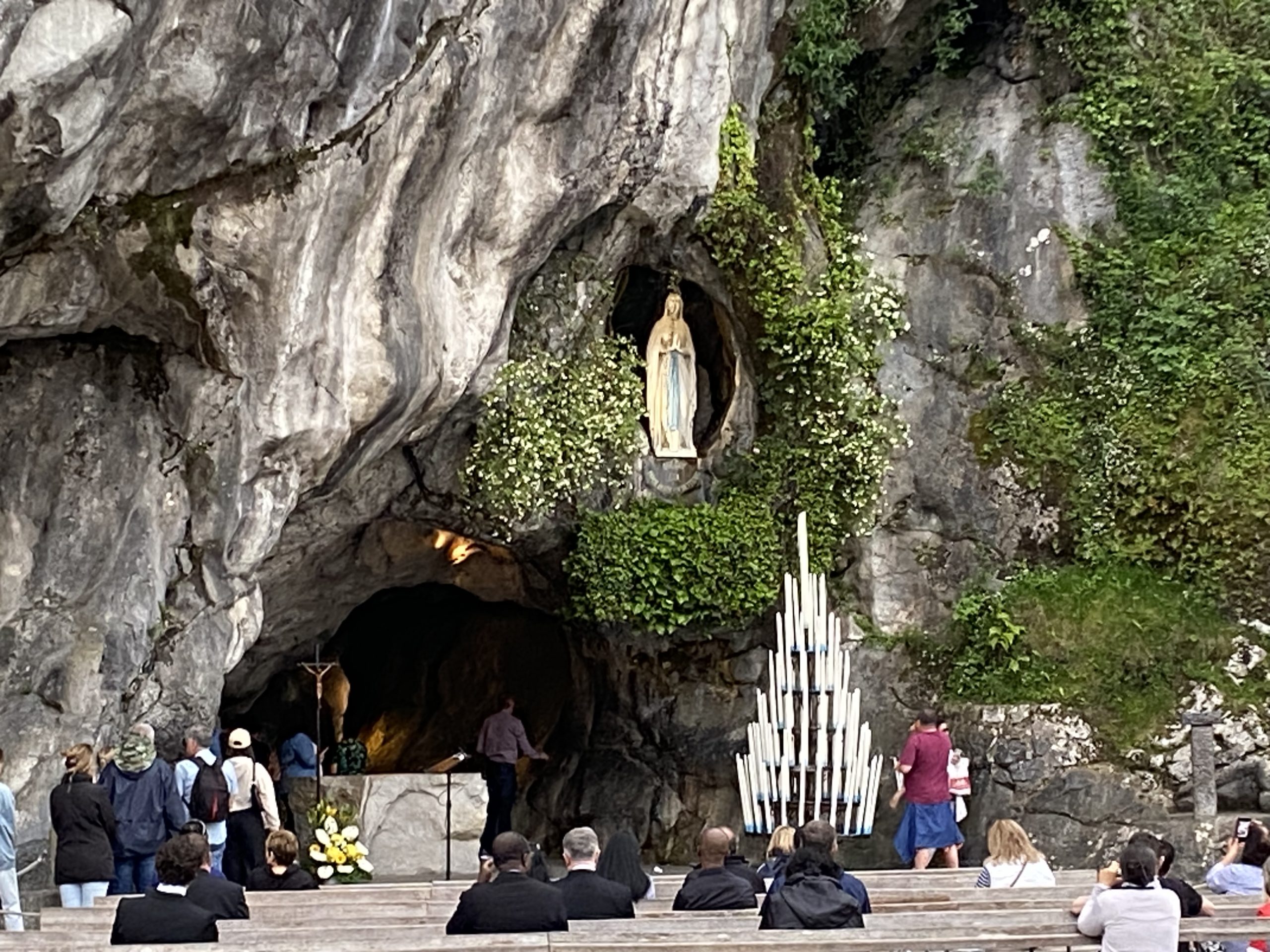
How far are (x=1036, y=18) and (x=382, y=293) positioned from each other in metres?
8.02

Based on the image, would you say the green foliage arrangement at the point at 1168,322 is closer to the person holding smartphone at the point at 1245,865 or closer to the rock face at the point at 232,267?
the rock face at the point at 232,267

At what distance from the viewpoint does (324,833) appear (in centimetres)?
1254

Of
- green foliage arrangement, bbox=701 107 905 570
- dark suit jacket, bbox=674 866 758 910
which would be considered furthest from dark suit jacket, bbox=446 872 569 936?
green foliage arrangement, bbox=701 107 905 570

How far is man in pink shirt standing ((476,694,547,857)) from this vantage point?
14508 mm

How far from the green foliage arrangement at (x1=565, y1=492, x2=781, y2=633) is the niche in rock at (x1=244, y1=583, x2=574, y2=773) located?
3.87m

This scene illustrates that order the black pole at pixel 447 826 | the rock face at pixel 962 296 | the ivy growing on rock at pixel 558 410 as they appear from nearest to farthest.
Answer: the black pole at pixel 447 826 < the ivy growing on rock at pixel 558 410 < the rock face at pixel 962 296

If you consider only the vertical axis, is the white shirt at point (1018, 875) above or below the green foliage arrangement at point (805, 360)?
below

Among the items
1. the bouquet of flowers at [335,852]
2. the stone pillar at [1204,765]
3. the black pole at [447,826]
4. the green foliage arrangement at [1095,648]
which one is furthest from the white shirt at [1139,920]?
the green foliage arrangement at [1095,648]

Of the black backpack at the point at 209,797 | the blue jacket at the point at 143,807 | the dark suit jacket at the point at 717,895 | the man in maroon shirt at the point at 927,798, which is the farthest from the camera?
the man in maroon shirt at the point at 927,798

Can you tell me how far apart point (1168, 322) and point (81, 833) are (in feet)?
34.1

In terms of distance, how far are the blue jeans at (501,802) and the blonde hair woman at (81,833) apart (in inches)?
211

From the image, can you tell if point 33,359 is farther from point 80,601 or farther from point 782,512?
point 782,512

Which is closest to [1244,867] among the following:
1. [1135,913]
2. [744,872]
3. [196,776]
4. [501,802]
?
[1135,913]

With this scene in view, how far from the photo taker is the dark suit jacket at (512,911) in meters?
6.22
